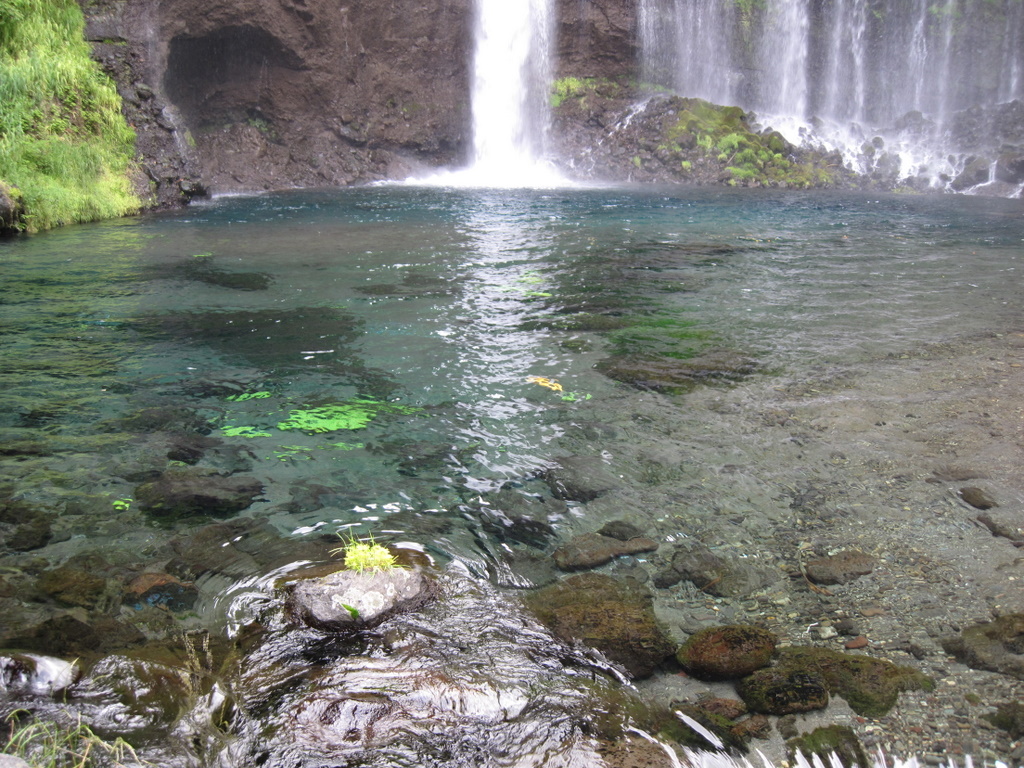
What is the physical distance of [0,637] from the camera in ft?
9.66

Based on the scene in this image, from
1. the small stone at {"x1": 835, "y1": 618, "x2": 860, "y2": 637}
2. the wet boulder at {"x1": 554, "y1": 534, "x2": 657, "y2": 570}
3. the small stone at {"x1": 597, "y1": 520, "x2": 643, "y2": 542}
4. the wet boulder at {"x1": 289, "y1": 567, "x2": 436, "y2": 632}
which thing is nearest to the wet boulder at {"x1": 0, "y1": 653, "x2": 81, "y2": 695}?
the wet boulder at {"x1": 289, "y1": 567, "x2": 436, "y2": 632}

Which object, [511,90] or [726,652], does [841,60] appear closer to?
[511,90]

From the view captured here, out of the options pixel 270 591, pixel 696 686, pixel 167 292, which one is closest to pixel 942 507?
pixel 696 686

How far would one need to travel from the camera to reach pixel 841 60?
33.6 meters

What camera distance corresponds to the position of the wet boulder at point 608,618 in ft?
9.93

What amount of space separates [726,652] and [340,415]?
11.2 feet

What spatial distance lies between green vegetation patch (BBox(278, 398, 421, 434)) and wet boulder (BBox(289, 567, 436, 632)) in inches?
77.0

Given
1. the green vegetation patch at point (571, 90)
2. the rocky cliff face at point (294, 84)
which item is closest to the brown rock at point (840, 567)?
the rocky cliff face at point (294, 84)

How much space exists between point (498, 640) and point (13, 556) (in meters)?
2.56

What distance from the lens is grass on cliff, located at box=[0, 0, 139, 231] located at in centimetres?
1439

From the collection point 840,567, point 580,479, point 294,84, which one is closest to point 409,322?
point 580,479

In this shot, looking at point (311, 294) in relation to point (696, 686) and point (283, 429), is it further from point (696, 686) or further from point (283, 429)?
point (696, 686)

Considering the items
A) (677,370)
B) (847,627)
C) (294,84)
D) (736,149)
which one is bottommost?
(847,627)

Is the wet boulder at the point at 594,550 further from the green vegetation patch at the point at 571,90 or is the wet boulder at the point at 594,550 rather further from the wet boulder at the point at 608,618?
the green vegetation patch at the point at 571,90
